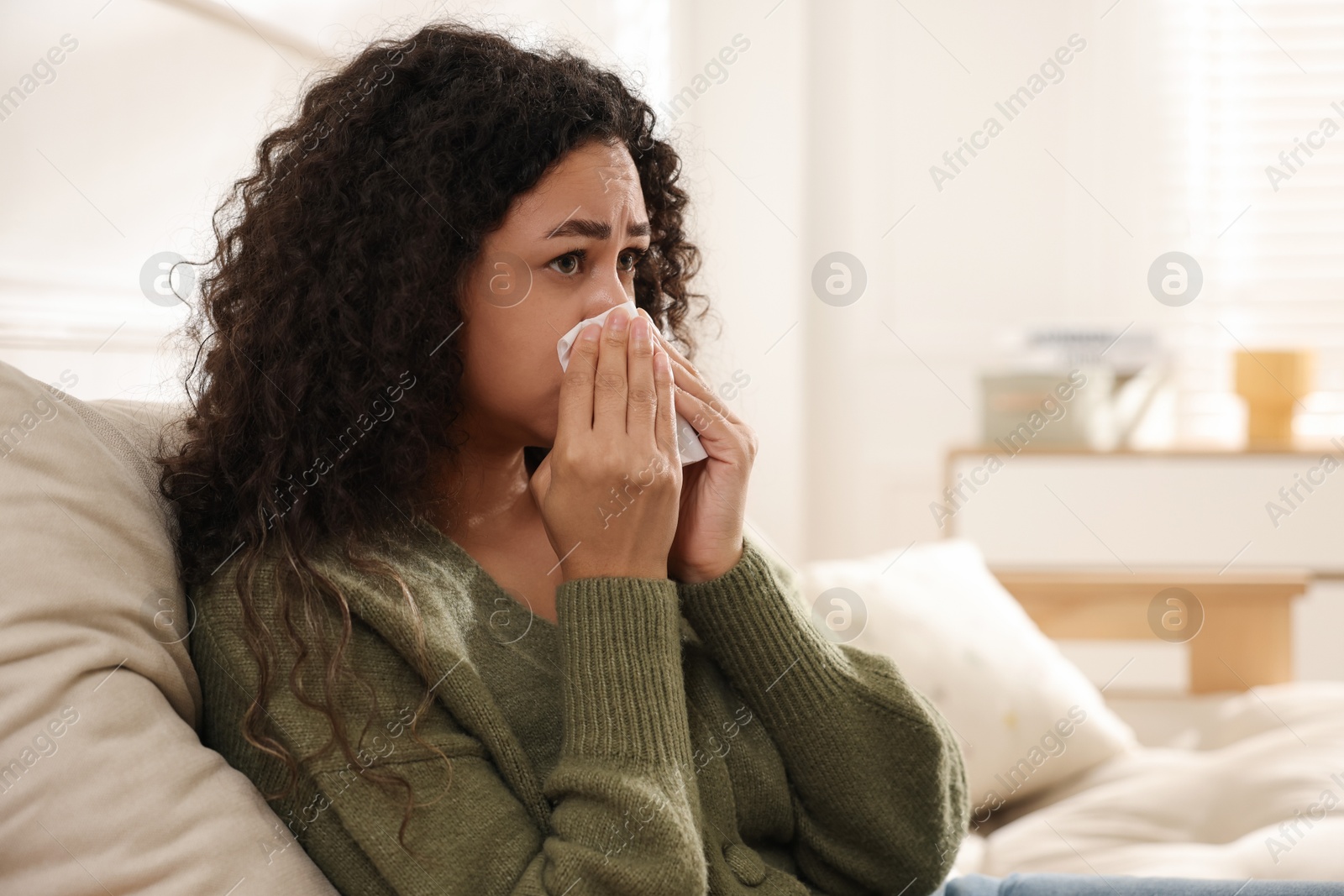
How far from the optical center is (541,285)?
1.04m

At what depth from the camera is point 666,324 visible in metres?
1.39

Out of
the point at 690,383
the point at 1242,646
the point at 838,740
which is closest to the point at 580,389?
the point at 690,383

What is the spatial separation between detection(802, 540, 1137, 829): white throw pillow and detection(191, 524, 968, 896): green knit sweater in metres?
0.55

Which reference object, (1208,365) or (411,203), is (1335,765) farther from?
(1208,365)

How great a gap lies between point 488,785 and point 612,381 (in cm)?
34

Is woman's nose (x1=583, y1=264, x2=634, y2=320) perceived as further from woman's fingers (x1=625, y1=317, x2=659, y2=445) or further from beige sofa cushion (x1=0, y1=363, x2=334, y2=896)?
beige sofa cushion (x1=0, y1=363, x2=334, y2=896)

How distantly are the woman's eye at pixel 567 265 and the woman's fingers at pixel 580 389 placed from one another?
→ 81 millimetres

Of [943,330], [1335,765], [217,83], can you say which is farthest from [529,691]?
[943,330]

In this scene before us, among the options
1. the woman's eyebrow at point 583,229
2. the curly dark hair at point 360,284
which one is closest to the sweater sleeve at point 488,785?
the curly dark hair at point 360,284

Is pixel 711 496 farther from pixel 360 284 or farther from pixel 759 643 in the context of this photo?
pixel 360 284

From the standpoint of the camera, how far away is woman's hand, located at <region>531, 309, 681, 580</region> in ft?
3.22

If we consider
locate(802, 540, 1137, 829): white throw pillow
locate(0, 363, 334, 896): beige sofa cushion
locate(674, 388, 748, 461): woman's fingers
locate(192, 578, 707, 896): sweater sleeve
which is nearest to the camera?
locate(0, 363, 334, 896): beige sofa cushion

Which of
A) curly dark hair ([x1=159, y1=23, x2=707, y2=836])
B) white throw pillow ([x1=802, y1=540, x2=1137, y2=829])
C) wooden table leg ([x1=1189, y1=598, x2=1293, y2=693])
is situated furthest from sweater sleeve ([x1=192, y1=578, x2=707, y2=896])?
wooden table leg ([x1=1189, y1=598, x2=1293, y2=693])

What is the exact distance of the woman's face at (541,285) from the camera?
1044mm
